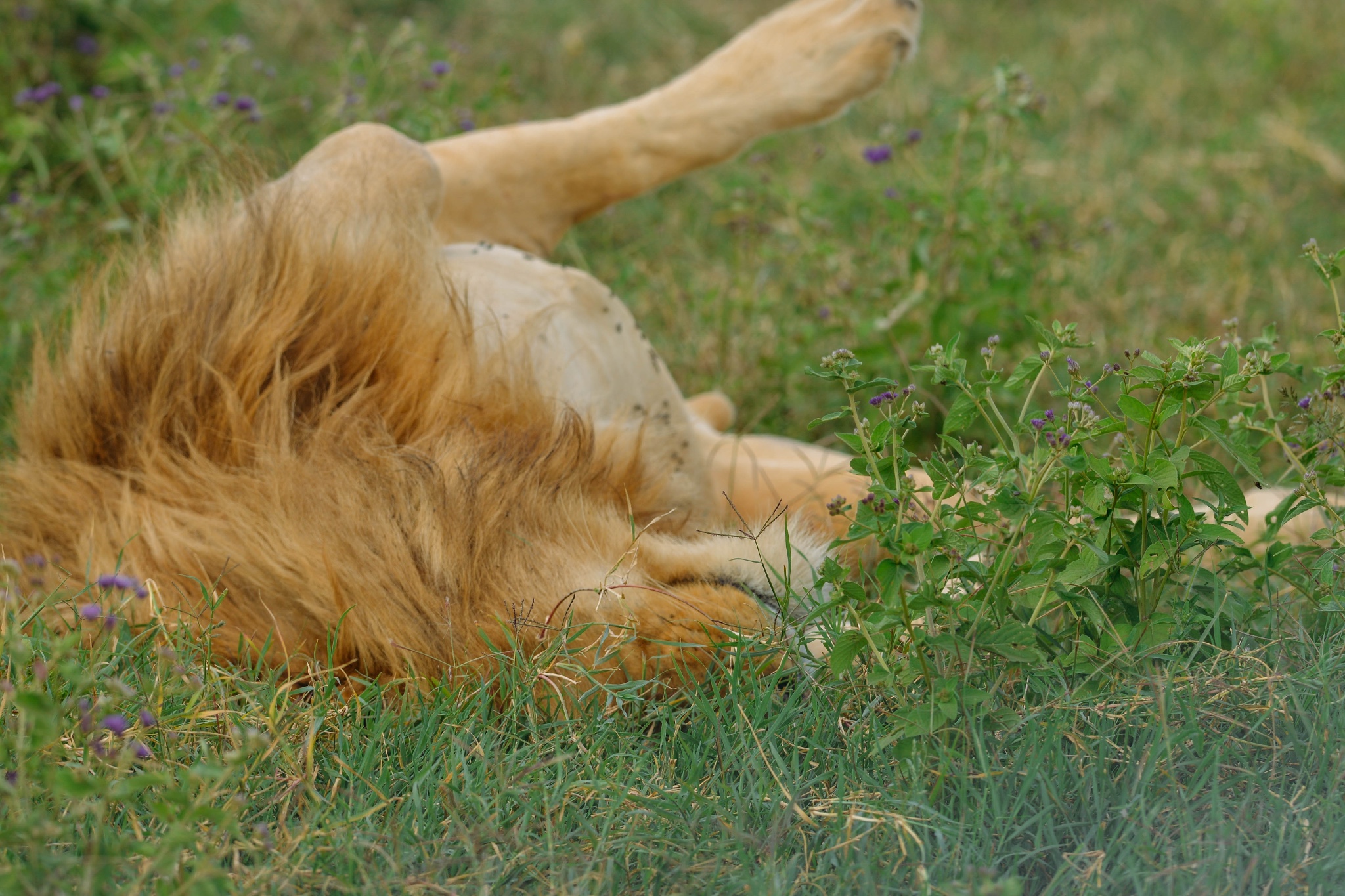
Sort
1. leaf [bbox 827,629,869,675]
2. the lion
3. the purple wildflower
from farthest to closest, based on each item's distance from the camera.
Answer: the purple wildflower < the lion < leaf [bbox 827,629,869,675]

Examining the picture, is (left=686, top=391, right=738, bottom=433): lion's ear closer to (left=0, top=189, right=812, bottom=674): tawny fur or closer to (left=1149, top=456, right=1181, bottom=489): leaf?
(left=0, top=189, right=812, bottom=674): tawny fur

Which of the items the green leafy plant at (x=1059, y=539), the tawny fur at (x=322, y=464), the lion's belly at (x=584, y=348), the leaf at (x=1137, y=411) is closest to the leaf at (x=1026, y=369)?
the green leafy plant at (x=1059, y=539)

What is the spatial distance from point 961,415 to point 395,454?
958mm

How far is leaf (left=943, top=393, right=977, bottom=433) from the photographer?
1.66 m

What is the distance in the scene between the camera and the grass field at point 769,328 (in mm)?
1407

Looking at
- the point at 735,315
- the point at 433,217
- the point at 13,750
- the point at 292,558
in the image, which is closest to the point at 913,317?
the point at 735,315

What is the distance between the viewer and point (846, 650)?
161cm

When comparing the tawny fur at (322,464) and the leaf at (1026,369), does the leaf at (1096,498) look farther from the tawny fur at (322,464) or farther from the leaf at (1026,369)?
the tawny fur at (322,464)

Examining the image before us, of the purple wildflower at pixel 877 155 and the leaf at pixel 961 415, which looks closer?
the leaf at pixel 961 415

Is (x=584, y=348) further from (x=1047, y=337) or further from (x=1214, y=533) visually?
(x=1214, y=533)

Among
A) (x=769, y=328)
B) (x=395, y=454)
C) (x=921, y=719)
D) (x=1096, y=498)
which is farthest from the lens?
(x=769, y=328)

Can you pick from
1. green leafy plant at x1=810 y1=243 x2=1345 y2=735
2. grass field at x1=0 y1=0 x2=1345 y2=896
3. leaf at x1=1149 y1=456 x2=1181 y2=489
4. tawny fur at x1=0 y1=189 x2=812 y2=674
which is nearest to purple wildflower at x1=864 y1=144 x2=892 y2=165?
grass field at x1=0 y1=0 x2=1345 y2=896

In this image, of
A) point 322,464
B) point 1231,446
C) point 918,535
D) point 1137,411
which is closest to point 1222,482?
point 1231,446

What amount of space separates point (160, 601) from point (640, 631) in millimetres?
755
